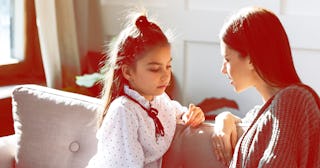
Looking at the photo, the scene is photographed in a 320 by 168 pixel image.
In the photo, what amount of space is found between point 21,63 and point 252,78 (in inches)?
68.5

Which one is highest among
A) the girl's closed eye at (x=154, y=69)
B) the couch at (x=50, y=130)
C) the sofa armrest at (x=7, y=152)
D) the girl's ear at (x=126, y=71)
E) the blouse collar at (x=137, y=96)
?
the girl's closed eye at (x=154, y=69)

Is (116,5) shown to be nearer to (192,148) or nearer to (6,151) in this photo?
(6,151)

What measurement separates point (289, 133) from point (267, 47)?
23 cm

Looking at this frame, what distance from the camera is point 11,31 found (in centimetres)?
308

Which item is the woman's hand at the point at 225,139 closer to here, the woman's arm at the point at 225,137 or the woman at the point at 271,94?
the woman's arm at the point at 225,137

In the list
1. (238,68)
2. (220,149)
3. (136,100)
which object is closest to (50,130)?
(136,100)

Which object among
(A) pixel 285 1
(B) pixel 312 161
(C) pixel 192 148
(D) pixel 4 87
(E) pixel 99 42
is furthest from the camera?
(E) pixel 99 42

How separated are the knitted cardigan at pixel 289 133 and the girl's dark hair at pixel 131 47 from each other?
1.45ft

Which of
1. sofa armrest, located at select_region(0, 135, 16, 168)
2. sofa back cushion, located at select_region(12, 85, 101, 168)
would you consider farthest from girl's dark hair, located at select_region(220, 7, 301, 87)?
sofa armrest, located at select_region(0, 135, 16, 168)

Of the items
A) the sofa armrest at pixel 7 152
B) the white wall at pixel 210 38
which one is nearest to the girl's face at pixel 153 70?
the sofa armrest at pixel 7 152

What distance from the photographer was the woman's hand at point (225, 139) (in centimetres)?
178

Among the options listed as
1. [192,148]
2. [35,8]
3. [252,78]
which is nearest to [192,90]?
[35,8]

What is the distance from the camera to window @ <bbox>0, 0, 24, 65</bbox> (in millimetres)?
3039

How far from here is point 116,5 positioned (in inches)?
122
